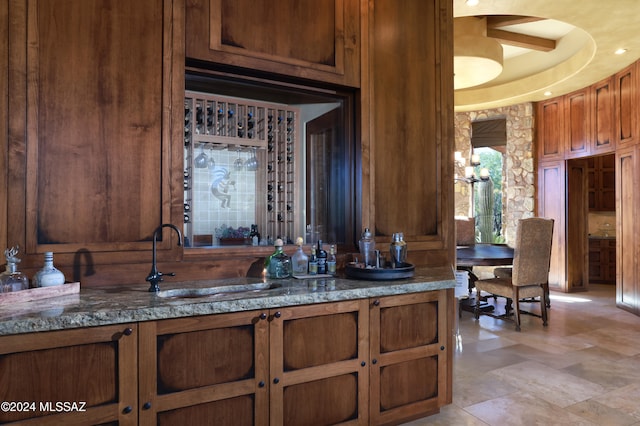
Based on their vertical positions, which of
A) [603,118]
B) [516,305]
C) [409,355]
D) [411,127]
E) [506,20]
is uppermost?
[506,20]

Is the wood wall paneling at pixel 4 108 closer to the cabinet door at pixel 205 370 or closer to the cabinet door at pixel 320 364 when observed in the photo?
the cabinet door at pixel 205 370

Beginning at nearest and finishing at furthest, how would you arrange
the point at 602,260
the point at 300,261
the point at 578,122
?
the point at 300,261 < the point at 578,122 < the point at 602,260

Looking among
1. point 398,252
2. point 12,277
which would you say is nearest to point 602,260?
point 398,252

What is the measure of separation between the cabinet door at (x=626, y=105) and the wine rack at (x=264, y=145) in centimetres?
458

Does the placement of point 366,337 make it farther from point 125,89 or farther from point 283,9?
point 283,9

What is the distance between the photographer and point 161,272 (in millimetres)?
2174

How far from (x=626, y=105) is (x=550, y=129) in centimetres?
141

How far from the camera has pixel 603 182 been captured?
7.32 metres

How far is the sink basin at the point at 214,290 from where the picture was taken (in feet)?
6.71

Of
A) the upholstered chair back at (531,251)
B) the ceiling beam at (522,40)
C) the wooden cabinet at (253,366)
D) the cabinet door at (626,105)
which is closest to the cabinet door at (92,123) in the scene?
the wooden cabinet at (253,366)

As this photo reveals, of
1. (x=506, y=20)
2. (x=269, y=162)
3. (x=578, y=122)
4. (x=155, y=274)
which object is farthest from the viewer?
(x=578, y=122)

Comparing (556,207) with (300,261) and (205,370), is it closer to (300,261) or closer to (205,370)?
(300,261)

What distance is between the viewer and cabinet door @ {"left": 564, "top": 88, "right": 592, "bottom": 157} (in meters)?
5.88

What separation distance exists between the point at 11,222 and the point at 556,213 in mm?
6936
